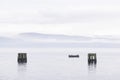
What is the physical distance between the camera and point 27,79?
8538 cm

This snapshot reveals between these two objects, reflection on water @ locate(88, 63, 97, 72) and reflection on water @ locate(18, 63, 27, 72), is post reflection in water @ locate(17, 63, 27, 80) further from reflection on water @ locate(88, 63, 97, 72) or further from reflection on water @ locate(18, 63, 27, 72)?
reflection on water @ locate(88, 63, 97, 72)

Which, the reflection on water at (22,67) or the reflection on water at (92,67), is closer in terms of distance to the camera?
the reflection on water at (22,67)

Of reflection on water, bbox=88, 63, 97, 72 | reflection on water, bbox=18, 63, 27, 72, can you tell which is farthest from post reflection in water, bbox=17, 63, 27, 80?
reflection on water, bbox=88, 63, 97, 72

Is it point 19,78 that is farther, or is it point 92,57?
point 92,57

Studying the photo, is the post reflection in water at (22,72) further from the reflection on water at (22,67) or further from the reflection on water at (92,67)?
the reflection on water at (92,67)

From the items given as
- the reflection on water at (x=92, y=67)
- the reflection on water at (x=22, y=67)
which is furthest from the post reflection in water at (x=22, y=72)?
the reflection on water at (x=92, y=67)

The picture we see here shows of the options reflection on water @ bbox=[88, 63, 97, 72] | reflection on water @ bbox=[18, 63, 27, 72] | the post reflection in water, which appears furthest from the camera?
reflection on water @ bbox=[88, 63, 97, 72]

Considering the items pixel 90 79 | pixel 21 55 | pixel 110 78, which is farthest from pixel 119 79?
pixel 21 55

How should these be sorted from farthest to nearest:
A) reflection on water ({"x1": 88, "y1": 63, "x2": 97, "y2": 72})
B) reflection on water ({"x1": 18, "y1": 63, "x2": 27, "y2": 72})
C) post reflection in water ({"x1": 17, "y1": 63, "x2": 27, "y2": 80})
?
reflection on water ({"x1": 88, "y1": 63, "x2": 97, "y2": 72}) < reflection on water ({"x1": 18, "y1": 63, "x2": 27, "y2": 72}) < post reflection in water ({"x1": 17, "y1": 63, "x2": 27, "y2": 80})

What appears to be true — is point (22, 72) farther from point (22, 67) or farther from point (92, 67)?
point (92, 67)

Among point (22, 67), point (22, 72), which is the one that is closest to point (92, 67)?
point (22, 67)

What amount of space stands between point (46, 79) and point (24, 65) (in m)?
45.3

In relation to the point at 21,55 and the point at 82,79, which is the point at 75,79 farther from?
the point at 21,55

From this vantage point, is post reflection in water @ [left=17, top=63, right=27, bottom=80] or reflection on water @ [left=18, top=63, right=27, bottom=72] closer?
post reflection in water @ [left=17, top=63, right=27, bottom=80]
